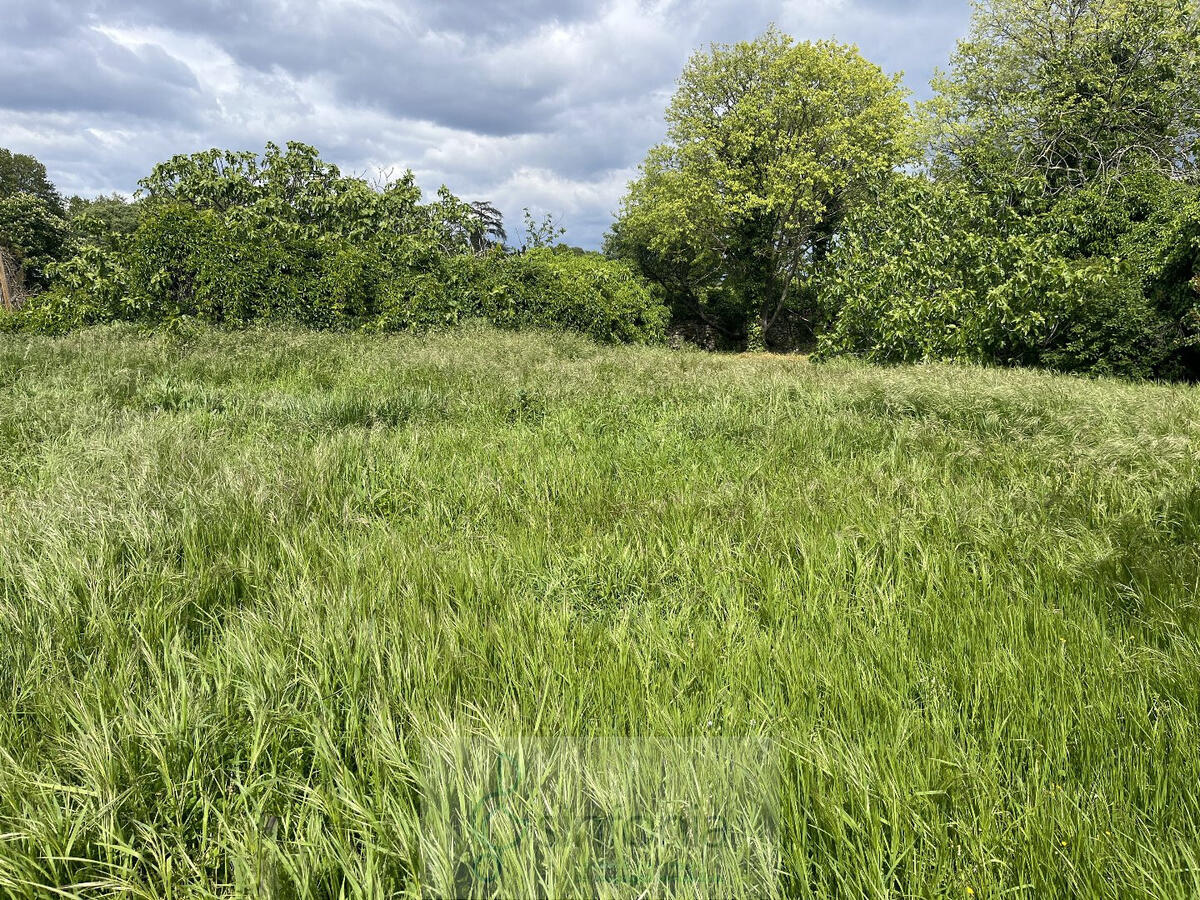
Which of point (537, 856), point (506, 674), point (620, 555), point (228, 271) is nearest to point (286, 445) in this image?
point (620, 555)

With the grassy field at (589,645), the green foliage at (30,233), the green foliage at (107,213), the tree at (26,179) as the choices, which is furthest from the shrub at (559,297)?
the tree at (26,179)

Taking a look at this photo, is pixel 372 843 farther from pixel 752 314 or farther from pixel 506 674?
pixel 752 314

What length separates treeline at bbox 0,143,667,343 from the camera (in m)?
11.1

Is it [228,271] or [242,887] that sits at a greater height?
[228,271]

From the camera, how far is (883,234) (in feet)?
41.2

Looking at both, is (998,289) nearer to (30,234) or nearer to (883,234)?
(883,234)

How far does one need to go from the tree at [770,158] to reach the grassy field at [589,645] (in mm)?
19375

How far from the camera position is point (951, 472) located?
12.7 ft

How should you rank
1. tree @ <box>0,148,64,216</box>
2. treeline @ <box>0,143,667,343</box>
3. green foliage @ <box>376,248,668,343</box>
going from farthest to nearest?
1. tree @ <box>0,148,64,216</box>
2. green foliage @ <box>376,248,668,343</box>
3. treeline @ <box>0,143,667,343</box>

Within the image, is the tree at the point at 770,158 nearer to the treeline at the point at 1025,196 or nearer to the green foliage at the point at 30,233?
the treeline at the point at 1025,196

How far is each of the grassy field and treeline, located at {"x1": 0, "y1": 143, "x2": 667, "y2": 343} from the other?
854 centimetres

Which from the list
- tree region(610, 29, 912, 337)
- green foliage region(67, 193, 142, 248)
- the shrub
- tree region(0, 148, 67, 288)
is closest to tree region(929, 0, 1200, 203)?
tree region(610, 29, 912, 337)

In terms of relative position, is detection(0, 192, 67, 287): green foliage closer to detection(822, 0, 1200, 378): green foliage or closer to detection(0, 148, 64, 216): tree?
detection(0, 148, 64, 216): tree

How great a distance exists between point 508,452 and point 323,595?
2.27 meters
